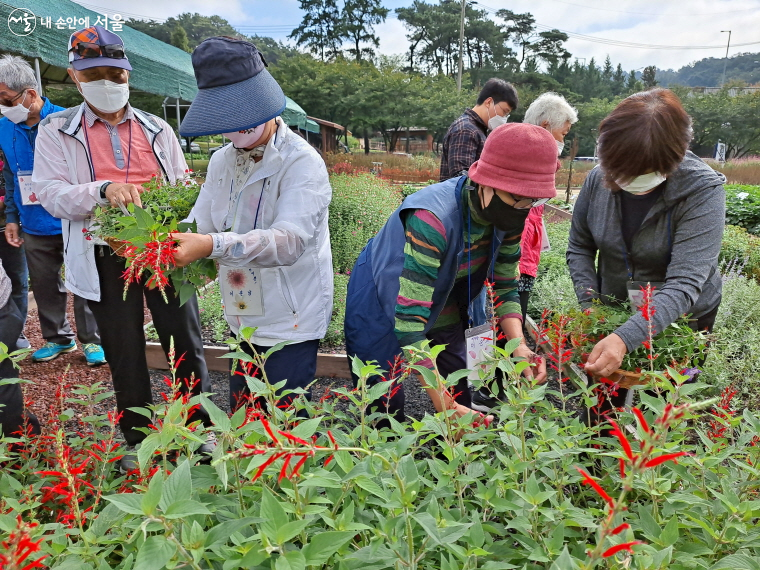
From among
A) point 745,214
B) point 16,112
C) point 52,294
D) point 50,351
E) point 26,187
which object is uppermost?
point 16,112

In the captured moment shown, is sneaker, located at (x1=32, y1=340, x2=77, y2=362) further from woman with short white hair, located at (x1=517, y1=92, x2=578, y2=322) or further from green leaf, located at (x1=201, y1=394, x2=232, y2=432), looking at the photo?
green leaf, located at (x1=201, y1=394, x2=232, y2=432)

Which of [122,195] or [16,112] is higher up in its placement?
[16,112]

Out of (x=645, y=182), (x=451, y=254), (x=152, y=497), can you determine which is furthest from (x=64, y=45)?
(x=152, y=497)

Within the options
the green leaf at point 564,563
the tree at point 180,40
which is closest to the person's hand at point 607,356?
the green leaf at point 564,563

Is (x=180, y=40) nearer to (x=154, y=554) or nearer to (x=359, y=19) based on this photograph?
(x=359, y=19)

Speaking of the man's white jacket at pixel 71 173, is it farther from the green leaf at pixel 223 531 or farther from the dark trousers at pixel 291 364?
the green leaf at pixel 223 531

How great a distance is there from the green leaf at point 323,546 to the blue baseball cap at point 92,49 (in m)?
2.39

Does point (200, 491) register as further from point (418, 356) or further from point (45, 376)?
point (45, 376)

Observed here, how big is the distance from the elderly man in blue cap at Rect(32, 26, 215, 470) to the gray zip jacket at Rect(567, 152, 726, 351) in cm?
178

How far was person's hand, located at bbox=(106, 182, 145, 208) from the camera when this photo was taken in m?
2.14

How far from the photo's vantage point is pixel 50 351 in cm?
431

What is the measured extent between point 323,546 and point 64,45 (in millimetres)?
6860

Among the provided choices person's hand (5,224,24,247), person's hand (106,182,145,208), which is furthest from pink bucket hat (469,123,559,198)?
person's hand (5,224,24,247)

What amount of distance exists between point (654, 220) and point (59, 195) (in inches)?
94.9
